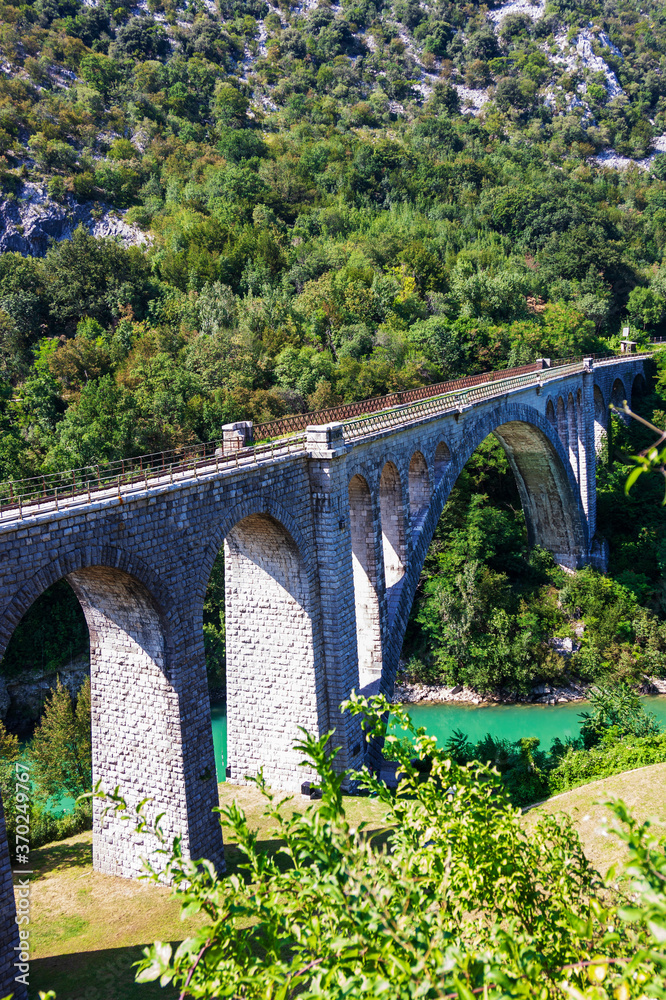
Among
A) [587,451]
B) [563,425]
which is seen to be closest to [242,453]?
[563,425]

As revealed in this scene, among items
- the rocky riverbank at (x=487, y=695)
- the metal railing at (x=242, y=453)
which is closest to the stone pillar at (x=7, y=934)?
the metal railing at (x=242, y=453)

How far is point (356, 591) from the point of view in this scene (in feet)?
71.7

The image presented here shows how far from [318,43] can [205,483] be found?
118 meters

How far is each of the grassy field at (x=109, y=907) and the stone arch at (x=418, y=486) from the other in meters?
9.94

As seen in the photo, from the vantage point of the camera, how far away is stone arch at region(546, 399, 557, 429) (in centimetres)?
3933

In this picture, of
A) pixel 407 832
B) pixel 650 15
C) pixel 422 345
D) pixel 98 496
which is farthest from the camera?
pixel 650 15

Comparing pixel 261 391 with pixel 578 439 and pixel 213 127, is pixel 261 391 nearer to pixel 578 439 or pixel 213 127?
pixel 578 439

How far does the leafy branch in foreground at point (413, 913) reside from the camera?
3961mm

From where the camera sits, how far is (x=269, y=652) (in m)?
19.5

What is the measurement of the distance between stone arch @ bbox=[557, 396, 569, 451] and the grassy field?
25403 mm

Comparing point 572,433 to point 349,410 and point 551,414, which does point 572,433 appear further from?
point 349,410

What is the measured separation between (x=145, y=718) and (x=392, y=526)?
10689 mm

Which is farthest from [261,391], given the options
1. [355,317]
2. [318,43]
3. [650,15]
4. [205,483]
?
[650,15]

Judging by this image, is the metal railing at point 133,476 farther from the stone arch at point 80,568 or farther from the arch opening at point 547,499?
the arch opening at point 547,499
